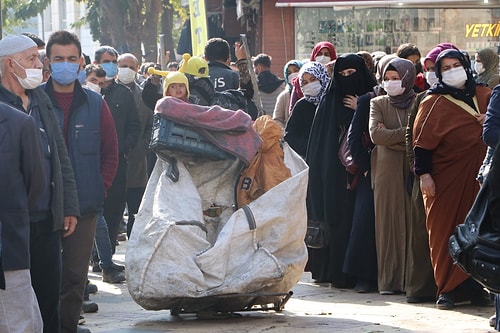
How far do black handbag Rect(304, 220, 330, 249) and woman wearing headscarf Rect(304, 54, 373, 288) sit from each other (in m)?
0.04

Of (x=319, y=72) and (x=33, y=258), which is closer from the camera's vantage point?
(x=33, y=258)

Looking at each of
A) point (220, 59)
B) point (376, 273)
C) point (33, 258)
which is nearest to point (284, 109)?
point (220, 59)

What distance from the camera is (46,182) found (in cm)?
677

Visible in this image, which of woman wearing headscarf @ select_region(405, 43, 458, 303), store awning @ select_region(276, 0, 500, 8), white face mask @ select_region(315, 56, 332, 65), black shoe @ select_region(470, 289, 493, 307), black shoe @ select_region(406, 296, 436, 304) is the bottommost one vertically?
black shoe @ select_region(406, 296, 436, 304)

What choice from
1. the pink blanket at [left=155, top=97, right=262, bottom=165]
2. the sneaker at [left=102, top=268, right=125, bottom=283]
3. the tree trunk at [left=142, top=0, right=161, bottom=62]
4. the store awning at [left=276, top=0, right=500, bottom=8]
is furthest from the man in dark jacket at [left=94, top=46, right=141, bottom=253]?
the tree trunk at [left=142, top=0, right=161, bottom=62]

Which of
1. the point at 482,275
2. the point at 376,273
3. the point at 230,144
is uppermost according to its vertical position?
the point at 230,144

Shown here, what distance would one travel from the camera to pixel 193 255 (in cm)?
870

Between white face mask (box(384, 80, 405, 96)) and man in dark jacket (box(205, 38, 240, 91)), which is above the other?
man in dark jacket (box(205, 38, 240, 91))

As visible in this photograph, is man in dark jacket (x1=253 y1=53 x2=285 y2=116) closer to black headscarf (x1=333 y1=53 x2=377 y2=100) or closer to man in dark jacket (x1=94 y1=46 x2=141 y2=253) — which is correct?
man in dark jacket (x1=94 y1=46 x2=141 y2=253)

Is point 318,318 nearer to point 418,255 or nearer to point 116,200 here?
point 418,255

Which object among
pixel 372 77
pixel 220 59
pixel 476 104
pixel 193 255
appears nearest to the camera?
pixel 193 255

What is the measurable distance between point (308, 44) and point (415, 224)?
481 inches

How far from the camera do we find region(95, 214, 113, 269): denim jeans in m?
11.3

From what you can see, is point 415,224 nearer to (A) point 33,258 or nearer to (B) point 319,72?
(B) point 319,72
